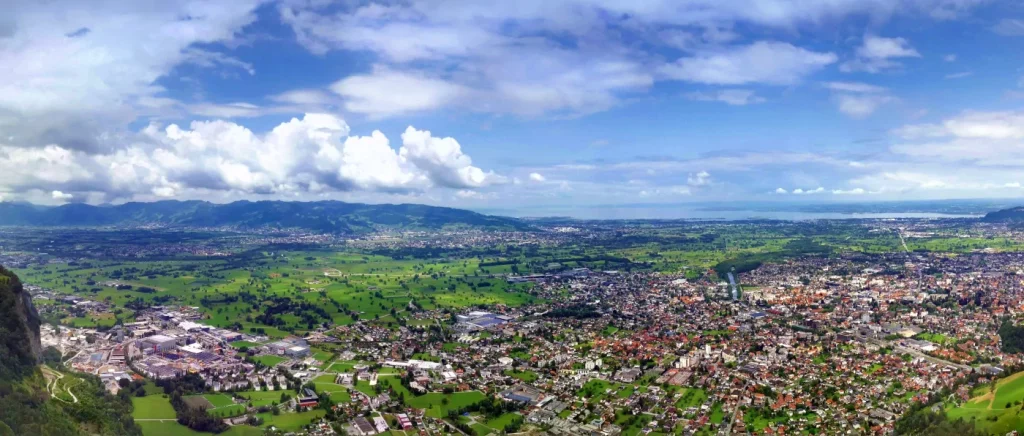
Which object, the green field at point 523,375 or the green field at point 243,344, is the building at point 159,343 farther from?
the green field at point 523,375

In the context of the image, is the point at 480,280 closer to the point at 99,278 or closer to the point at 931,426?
the point at 99,278

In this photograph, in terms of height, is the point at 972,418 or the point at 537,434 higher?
the point at 972,418

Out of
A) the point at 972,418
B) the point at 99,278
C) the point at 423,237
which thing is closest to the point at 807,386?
the point at 972,418

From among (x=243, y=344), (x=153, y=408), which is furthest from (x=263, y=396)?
(x=243, y=344)

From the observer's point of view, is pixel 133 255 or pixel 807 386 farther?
pixel 133 255

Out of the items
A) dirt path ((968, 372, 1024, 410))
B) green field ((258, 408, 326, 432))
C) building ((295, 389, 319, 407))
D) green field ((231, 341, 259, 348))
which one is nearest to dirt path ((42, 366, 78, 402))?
green field ((258, 408, 326, 432))

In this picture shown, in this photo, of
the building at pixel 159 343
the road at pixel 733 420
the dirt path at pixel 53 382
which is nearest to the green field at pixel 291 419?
the dirt path at pixel 53 382
